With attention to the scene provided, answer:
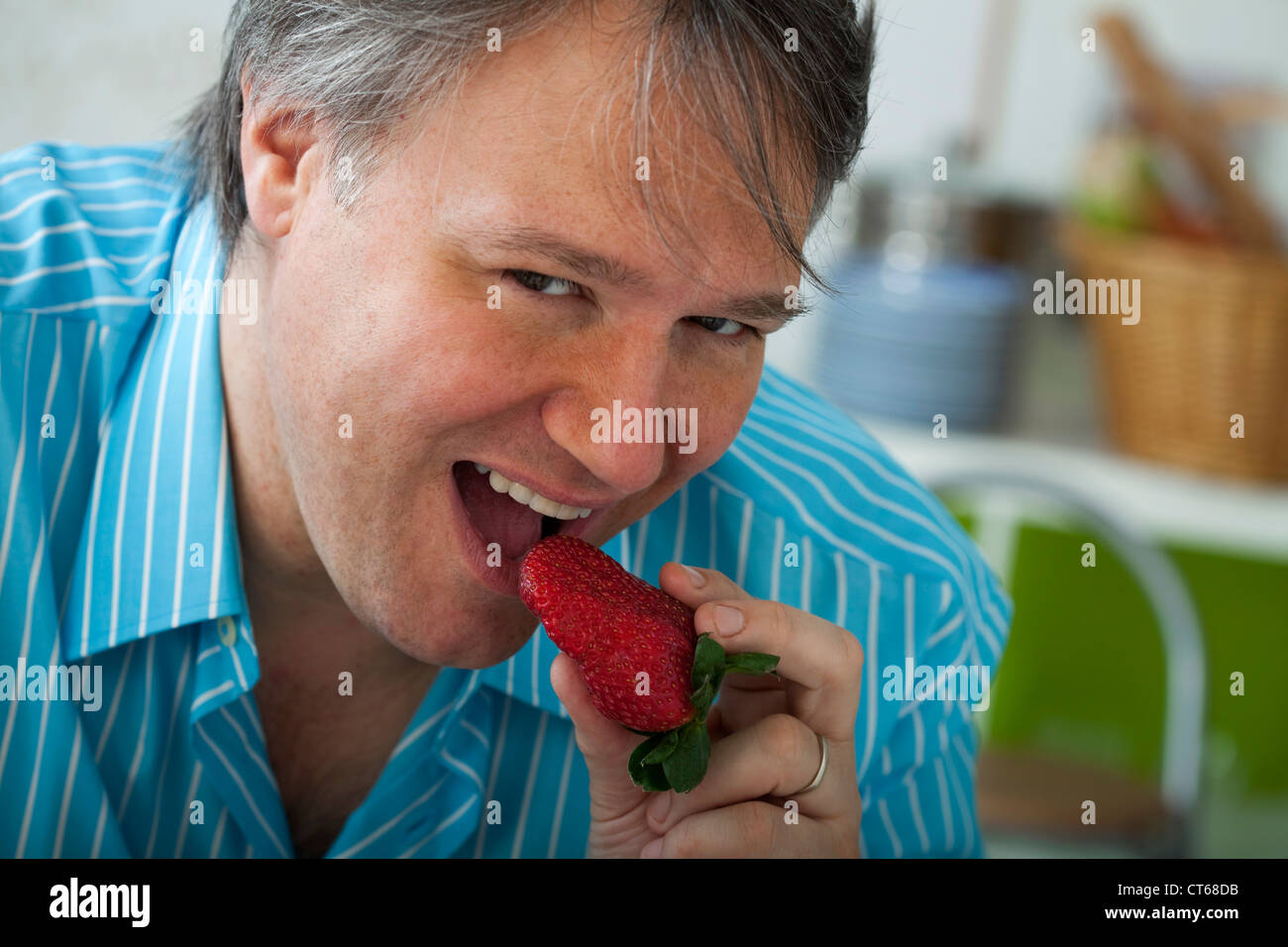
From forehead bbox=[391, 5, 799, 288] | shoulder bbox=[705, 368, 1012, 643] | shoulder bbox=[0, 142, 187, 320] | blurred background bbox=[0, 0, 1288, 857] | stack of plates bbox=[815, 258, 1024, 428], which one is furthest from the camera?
stack of plates bbox=[815, 258, 1024, 428]

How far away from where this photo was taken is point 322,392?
2.41 ft

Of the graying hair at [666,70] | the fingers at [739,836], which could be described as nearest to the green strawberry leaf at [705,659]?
the fingers at [739,836]

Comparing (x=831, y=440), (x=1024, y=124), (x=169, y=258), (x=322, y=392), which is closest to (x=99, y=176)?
(x=169, y=258)

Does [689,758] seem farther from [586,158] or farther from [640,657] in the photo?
[586,158]

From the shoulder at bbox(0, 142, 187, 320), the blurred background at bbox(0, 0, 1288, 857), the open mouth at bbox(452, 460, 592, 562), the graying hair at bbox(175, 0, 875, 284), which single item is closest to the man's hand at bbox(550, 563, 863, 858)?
the open mouth at bbox(452, 460, 592, 562)

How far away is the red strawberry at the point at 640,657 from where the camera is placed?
0.66 meters

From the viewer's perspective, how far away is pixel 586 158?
0.64 metres

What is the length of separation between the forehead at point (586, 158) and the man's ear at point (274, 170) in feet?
0.38

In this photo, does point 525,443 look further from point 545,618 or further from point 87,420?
point 87,420

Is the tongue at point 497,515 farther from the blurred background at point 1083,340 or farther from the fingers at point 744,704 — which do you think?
the blurred background at point 1083,340

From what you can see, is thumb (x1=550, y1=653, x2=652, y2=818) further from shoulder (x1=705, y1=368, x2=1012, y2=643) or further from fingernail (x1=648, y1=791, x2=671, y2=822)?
shoulder (x1=705, y1=368, x2=1012, y2=643)

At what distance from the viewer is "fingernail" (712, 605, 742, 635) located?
2.25ft

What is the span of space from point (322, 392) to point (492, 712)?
297 mm

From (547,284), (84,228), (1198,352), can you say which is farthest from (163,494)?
(1198,352)
